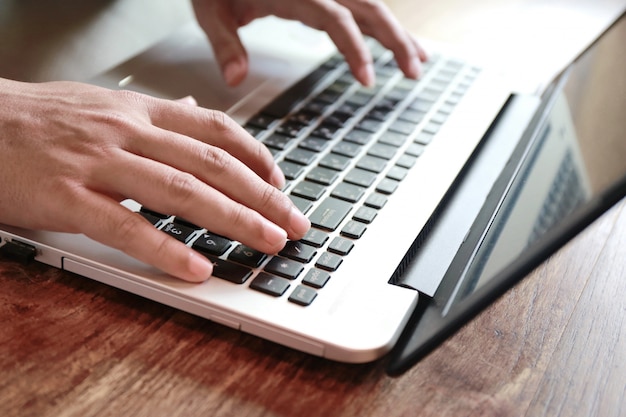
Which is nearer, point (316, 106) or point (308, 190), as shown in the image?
point (308, 190)

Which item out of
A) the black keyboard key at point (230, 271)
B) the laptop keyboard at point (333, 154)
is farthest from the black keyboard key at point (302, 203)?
the black keyboard key at point (230, 271)

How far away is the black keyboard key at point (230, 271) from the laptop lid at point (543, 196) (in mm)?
120

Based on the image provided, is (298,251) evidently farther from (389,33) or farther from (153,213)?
(389,33)

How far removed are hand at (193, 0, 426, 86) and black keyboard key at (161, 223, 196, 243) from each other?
294 mm

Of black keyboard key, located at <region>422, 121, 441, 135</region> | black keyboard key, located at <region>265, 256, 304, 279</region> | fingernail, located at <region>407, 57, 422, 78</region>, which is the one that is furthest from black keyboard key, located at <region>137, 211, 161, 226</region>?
fingernail, located at <region>407, 57, 422, 78</region>

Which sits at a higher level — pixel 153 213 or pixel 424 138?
pixel 153 213

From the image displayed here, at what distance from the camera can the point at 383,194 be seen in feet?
1.98

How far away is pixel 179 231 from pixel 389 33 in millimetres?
475

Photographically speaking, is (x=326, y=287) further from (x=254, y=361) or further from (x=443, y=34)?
(x=443, y=34)

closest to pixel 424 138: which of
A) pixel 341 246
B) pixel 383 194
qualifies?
pixel 383 194

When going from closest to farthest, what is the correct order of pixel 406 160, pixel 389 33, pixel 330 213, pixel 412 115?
pixel 330 213, pixel 406 160, pixel 412 115, pixel 389 33

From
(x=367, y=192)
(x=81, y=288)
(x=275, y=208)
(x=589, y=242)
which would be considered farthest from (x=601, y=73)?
(x=81, y=288)

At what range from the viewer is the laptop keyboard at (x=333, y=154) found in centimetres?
49

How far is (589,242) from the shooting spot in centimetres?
62
